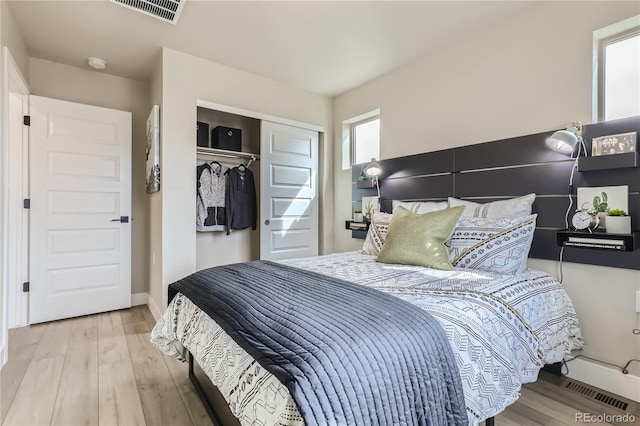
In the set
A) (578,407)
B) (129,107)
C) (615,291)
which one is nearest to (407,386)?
(578,407)

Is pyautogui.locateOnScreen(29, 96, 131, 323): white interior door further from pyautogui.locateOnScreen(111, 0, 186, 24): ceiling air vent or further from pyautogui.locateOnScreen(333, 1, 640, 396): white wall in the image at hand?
pyautogui.locateOnScreen(333, 1, 640, 396): white wall

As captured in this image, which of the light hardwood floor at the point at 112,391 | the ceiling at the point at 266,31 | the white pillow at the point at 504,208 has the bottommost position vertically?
the light hardwood floor at the point at 112,391

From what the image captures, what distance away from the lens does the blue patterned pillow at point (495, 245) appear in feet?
6.16

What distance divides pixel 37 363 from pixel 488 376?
280 cm

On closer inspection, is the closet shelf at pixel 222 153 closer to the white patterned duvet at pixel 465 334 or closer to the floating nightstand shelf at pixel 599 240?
the white patterned duvet at pixel 465 334

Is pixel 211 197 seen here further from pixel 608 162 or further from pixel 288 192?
pixel 608 162

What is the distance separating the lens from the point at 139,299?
351cm

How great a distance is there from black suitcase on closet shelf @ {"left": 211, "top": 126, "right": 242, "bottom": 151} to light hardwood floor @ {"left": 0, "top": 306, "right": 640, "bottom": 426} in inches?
79.5

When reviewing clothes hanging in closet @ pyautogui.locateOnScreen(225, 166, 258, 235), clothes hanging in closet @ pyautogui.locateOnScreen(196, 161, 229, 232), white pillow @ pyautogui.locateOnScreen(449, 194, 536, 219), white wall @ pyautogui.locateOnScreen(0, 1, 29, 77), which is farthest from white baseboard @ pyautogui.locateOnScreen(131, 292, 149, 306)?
white pillow @ pyautogui.locateOnScreen(449, 194, 536, 219)

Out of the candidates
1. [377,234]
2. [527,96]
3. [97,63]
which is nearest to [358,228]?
[377,234]

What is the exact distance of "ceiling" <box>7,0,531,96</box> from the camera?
223 cm

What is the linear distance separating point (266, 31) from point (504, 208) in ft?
7.45

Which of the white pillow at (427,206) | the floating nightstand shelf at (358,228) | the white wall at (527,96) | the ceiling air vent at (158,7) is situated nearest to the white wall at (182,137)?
the ceiling air vent at (158,7)

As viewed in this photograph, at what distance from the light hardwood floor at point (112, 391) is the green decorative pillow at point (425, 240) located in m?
0.88
